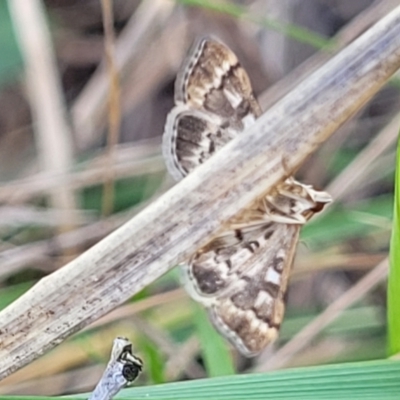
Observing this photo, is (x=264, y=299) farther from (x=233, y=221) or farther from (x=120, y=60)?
(x=120, y=60)

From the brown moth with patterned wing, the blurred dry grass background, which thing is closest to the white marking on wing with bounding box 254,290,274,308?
the brown moth with patterned wing

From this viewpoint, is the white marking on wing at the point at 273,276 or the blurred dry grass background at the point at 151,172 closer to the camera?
the white marking on wing at the point at 273,276

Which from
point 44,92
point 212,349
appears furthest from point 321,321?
point 44,92

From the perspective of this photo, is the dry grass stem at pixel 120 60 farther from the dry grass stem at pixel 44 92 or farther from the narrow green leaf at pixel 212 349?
the narrow green leaf at pixel 212 349

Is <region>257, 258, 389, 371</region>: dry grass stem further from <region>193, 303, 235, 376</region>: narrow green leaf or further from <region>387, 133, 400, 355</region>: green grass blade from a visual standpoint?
<region>387, 133, 400, 355</region>: green grass blade

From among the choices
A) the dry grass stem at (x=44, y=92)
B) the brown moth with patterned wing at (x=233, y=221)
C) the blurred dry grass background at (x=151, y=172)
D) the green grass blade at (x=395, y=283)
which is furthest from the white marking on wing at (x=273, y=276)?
the dry grass stem at (x=44, y=92)

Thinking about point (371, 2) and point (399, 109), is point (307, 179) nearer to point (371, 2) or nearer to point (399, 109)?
point (399, 109)

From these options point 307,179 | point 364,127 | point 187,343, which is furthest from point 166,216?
point 364,127
